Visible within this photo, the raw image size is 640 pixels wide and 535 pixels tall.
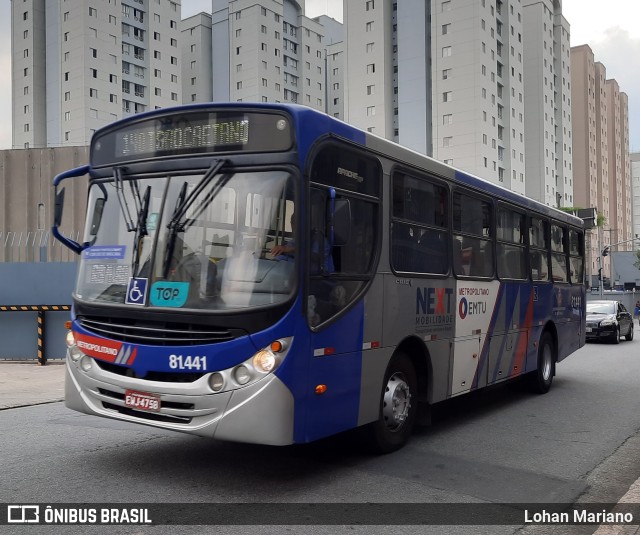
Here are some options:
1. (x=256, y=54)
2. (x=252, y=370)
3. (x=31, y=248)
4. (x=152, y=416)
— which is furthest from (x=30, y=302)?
(x=256, y=54)

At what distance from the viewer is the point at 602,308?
24125 mm

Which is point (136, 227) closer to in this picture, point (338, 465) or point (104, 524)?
point (104, 524)

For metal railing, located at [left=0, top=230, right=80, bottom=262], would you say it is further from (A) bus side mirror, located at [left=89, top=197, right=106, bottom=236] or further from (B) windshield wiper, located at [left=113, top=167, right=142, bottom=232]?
(B) windshield wiper, located at [left=113, top=167, right=142, bottom=232]

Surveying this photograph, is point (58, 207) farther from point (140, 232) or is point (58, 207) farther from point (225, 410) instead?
point (225, 410)

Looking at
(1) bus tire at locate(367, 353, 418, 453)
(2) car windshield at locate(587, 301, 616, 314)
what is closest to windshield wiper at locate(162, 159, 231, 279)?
(1) bus tire at locate(367, 353, 418, 453)

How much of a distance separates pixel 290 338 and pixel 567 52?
94.9 meters

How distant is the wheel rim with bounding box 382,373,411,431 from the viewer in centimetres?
679

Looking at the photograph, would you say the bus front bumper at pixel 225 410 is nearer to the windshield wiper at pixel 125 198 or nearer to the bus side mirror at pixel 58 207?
the windshield wiper at pixel 125 198

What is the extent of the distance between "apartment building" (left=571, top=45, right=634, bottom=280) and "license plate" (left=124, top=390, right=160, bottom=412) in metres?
97.4

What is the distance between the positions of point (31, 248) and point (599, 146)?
105 m

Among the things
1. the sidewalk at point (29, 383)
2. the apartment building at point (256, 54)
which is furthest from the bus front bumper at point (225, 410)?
the apartment building at point (256, 54)

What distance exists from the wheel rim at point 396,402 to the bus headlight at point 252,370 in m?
1.81

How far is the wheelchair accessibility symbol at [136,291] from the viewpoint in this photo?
5680 millimetres

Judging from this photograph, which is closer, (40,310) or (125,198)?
(125,198)
